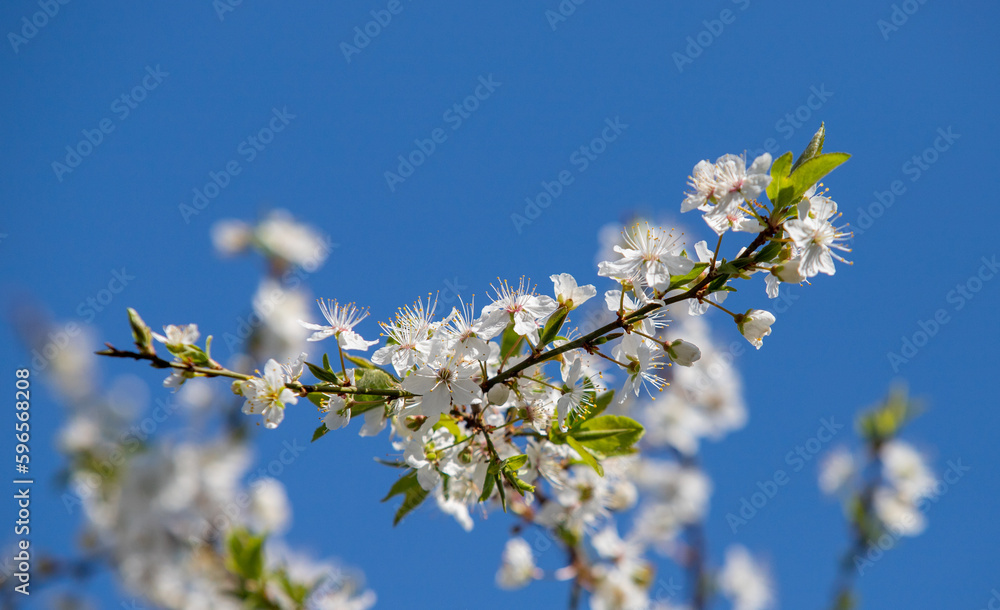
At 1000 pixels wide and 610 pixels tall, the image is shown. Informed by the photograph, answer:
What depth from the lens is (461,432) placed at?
1.93 m

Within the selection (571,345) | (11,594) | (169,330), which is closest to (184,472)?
(11,594)

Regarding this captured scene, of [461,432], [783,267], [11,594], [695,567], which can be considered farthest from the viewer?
[695,567]

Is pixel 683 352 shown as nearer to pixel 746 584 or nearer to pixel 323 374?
pixel 323 374

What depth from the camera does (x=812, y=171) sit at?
1576 millimetres

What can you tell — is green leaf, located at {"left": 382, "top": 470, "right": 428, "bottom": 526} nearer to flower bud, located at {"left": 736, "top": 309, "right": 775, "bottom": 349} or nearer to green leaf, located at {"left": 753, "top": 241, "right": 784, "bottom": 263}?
flower bud, located at {"left": 736, "top": 309, "right": 775, "bottom": 349}

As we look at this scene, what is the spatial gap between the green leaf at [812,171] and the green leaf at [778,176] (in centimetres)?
2

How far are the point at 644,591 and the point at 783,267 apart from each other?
2.75 meters

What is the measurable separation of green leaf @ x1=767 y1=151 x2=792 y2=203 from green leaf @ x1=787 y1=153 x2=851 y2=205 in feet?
0.08

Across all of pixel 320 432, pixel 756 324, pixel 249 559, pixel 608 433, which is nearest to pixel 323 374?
pixel 320 432

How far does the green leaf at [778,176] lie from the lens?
5.23ft

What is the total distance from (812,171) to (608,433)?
0.89 meters

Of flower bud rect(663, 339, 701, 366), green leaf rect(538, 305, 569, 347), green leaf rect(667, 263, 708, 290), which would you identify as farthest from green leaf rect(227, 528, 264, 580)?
green leaf rect(667, 263, 708, 290)

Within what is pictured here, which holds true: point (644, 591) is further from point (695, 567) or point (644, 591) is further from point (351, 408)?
point (351, 408)

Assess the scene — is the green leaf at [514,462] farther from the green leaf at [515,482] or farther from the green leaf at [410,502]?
the green leaf at [410,502]
